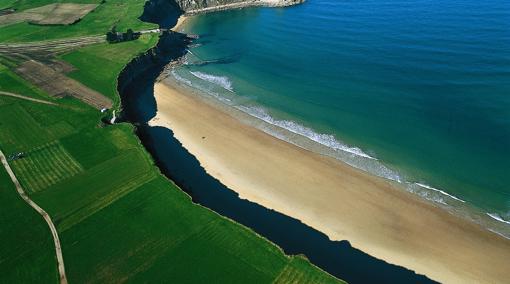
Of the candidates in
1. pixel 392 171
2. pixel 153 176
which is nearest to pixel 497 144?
pixel 392 171

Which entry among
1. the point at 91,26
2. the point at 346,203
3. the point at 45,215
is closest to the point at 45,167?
the point at 45,215

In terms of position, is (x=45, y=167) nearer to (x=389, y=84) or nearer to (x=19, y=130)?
(x=19, y=130)

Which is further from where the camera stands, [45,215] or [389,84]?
[389,84]

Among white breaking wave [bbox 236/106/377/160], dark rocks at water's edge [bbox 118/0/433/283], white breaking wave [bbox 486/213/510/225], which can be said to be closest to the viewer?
dark rocks at water's edge [bbox 118/0/433/283]

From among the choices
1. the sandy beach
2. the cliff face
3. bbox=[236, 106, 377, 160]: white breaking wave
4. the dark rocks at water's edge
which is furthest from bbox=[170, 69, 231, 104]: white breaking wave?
the cliff face

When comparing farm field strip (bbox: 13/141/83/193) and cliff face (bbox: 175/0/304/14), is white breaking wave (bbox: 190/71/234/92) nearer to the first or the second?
farm field strip (bbox: 13/141/83/193)
